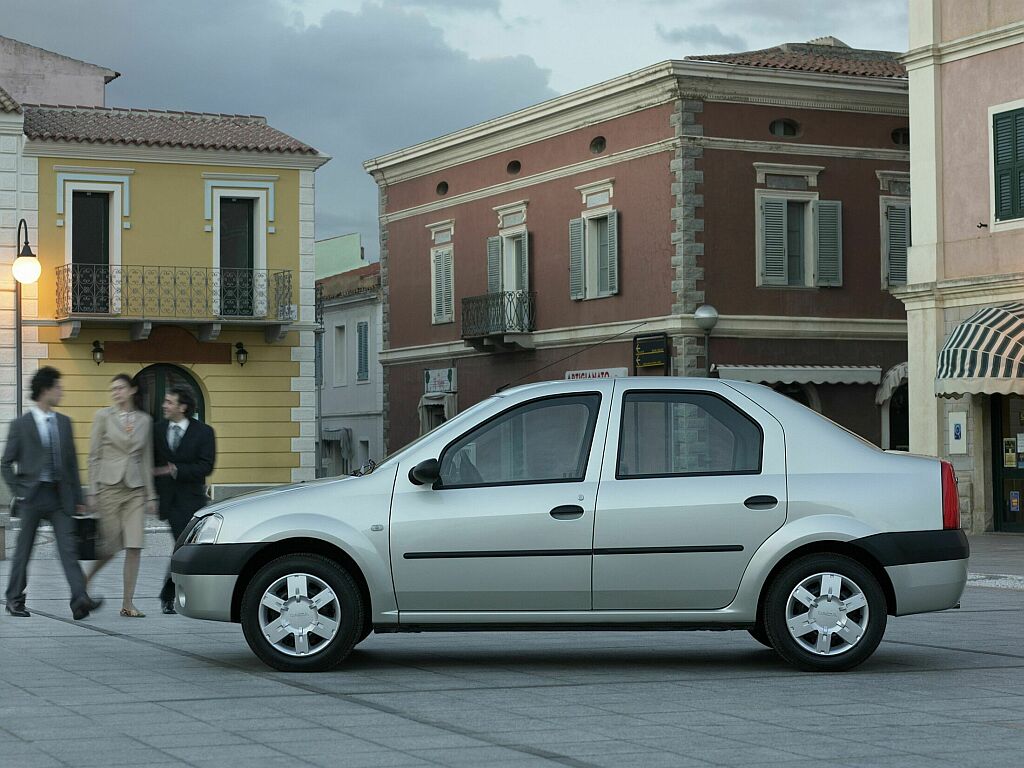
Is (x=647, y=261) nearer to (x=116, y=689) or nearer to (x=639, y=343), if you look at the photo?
(x=639, y=343)

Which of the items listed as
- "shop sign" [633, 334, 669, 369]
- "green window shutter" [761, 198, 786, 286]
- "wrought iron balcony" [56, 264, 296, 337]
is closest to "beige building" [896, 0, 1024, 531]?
"shop sign" [633, 334, 669, 369]

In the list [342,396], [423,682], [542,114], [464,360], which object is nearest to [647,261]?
[542,114]

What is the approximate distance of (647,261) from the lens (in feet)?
108

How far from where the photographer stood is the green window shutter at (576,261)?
114 ft

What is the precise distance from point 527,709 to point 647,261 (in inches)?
997

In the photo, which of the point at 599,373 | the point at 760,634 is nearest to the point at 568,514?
the point at 760,634

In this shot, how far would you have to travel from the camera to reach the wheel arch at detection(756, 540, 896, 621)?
9.53 meters

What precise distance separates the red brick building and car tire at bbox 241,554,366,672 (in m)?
22.6

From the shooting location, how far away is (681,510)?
371 inches

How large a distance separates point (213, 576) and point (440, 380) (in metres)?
30.8

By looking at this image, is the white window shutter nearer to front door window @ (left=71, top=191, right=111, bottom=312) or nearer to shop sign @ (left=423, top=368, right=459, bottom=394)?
shop sign @ (left=423, top=368, right=459, bottom=394)

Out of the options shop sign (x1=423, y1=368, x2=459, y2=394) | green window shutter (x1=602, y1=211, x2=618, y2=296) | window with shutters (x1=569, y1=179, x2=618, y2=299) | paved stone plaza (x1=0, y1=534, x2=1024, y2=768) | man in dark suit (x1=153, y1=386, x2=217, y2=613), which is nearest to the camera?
paved stone plaza (x1=0, y1=534, x2=1024, y2=768)

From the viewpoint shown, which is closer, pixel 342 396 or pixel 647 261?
pixel 647 261

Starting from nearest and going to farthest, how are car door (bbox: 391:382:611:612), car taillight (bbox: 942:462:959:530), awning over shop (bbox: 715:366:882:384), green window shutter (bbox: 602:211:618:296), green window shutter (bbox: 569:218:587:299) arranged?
car door (bbox: 391:382:611:612) < car taillight (bbox: 942:462:959:530) < awning over shop (bbox: 715:366:882:384) < green window shutter (bbox: 602:211:618:296) < green window shutter (bbox: 569:218:587:299)
